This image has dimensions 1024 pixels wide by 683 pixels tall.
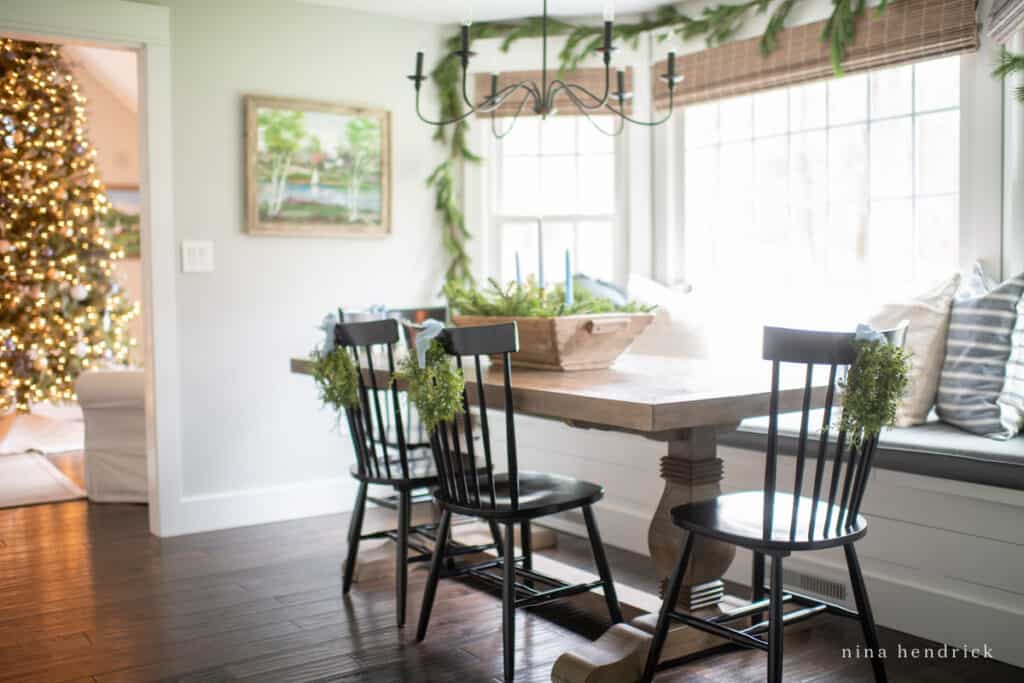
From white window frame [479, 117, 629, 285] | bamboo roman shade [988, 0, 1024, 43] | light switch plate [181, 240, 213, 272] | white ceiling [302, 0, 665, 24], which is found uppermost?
white ceiling [302, 0, 665, 24]

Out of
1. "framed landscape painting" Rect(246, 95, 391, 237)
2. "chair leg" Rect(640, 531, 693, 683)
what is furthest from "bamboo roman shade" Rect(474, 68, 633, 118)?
"chair leg" Rect(640, 531, 693, 683)

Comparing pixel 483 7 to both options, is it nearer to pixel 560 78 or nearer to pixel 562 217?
pixel 560 78

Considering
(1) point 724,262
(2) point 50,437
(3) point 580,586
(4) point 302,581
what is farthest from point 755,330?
(2) point 50,437

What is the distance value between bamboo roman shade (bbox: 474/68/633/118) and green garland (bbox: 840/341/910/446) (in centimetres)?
273

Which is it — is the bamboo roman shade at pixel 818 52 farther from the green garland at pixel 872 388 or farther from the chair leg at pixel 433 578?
the chair leg at pixel 433 578

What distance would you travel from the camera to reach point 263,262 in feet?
14.3

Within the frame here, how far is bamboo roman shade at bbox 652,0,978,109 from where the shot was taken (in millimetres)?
3391

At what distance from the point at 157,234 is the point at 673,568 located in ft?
8.63

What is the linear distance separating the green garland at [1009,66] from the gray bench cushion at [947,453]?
1.10 meters

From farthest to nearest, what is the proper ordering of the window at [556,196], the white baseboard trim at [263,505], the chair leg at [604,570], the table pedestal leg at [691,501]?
the window at [556,196] < the white baseboard trim at [263,505] < the chair leg at [604,570] < the table pedestal leg at [691,501]

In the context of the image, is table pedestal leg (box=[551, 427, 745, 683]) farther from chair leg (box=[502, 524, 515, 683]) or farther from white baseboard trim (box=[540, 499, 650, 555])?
white baseboard trim (box=[540, 499, 650, 555])

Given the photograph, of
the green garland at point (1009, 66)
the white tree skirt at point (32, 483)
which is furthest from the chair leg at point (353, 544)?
the green garland at point (1009, 66)

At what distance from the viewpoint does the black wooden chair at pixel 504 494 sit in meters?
2.42

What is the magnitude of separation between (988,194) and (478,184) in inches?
92.6
